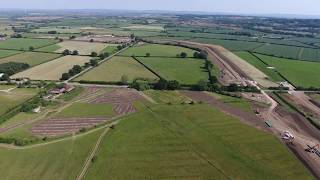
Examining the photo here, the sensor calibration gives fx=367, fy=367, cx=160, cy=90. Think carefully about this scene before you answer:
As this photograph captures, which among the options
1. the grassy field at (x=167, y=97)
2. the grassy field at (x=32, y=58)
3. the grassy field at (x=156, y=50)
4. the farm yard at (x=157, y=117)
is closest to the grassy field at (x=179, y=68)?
the farm yard at (x=157, y=117)

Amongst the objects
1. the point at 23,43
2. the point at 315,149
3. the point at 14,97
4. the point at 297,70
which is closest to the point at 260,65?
the point at 297,70

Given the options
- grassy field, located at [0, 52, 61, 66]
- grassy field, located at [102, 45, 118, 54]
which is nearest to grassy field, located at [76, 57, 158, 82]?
grassy field, located at [102, 45, 118, 54]

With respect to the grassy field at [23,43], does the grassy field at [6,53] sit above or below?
below

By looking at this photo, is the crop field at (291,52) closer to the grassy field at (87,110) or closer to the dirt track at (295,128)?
the dirt track at (295,128)

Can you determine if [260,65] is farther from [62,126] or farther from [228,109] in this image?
[62,126]

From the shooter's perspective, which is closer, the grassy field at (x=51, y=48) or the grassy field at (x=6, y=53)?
the grassy field at (x=6, y=53)
